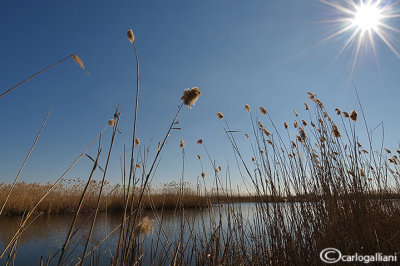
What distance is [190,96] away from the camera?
1.40 metres

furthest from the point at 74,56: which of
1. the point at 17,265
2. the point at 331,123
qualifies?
the point at 17,265

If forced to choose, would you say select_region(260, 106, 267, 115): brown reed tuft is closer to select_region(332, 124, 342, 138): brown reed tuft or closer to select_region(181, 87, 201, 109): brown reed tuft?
select_region(332, 124, 342, 138): brown reed tuft

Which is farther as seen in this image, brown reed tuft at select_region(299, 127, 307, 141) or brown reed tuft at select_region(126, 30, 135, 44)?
brown reed tuft at select_region(299, 127, 307, 141)

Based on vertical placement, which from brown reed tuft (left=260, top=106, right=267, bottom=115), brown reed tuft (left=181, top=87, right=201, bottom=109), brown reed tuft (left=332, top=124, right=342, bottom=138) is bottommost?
brown reed tuft (left=181, top=87, right=201, bottom=109)

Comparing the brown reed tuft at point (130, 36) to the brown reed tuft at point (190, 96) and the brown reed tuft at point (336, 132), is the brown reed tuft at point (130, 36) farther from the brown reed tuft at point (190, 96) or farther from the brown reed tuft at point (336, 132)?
the brown reed tuft at point (336, 132)

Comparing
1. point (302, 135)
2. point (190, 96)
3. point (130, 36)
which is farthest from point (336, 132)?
point (130, 36)

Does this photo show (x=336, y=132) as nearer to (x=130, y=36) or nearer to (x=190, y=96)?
(x=190, y=96)

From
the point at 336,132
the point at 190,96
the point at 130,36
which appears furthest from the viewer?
the point at 336,132

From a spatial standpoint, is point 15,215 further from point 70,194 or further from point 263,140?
point 263,140

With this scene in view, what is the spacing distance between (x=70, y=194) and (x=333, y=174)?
41.9 ft

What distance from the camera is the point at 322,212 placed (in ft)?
7.48

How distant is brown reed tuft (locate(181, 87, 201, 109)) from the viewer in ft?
4.55

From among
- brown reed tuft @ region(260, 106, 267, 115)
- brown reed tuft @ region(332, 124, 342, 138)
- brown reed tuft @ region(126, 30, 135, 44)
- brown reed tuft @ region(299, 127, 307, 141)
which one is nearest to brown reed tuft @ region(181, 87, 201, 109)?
brown reed tuft @ region(126, 30, 135, 44)

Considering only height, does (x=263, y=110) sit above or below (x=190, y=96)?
above
